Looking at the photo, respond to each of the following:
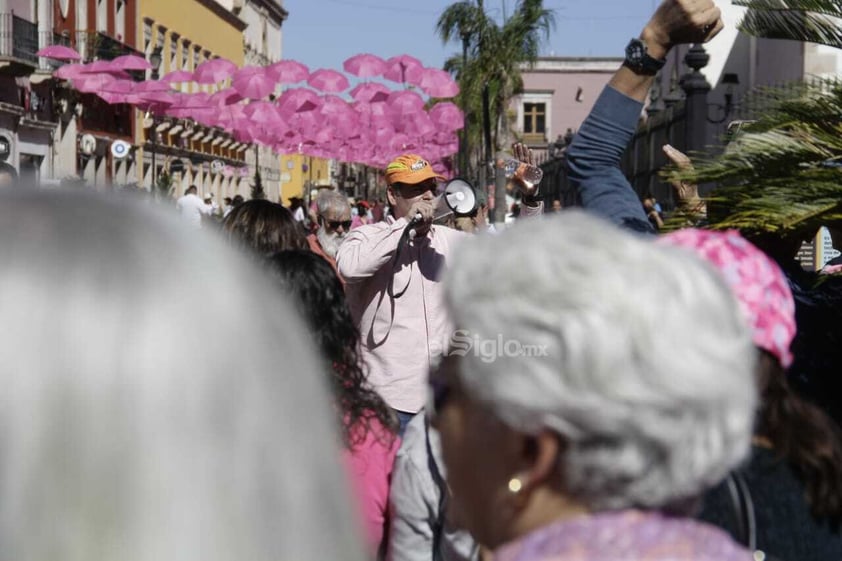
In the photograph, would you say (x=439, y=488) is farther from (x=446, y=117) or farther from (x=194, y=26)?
(x=194, y=26)

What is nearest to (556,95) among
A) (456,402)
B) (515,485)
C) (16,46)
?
(16,46)

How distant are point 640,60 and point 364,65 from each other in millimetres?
19313

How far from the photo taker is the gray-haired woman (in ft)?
5.08

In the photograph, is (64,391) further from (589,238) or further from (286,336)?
(589,238)

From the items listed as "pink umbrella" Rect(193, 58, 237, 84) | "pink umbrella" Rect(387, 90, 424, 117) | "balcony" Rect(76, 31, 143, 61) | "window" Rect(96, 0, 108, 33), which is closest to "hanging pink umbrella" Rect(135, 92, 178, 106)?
"pink umbrella" Rect(193, 58, 237, 84)

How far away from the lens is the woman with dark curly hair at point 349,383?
326 centimetres

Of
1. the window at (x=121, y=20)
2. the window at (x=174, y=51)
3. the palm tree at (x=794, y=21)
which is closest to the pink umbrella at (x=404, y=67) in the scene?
the palm tree at (x=794, y=21)

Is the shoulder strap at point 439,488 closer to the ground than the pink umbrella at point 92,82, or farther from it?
closer to the ground

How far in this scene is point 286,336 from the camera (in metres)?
1.36

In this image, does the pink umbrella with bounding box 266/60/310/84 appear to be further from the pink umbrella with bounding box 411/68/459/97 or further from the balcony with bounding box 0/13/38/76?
the balcony with bounding box 0/13/38/76

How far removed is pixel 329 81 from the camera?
2336 centimetres

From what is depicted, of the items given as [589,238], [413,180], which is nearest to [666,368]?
[589,238]

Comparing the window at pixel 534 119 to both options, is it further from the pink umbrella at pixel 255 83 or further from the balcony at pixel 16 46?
the pink umbrella at pixel 255 83

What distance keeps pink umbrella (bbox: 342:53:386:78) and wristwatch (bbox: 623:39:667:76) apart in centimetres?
1912
